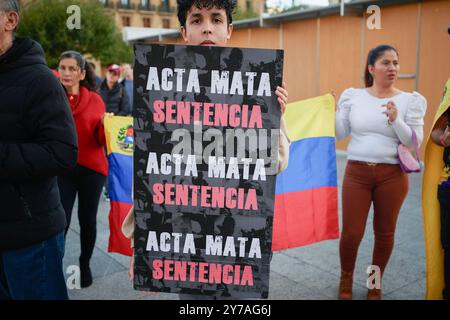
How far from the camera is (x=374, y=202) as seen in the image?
11.2 ft

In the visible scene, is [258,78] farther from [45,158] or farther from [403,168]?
[403,168]

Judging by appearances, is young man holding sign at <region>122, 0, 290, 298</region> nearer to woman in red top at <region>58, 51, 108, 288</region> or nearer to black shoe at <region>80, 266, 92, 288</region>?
woman in red top at <region>58, 51, 108, 288</region>

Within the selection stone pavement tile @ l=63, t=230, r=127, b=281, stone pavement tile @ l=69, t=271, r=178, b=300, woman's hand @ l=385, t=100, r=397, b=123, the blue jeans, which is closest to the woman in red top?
stone pavement tile @ l=69, t=271, r=178, b=300

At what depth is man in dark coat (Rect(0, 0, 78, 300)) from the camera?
190cm

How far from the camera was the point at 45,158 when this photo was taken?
1923 millimetres

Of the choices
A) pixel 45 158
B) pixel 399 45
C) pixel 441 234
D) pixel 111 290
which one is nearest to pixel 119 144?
pixel 111 290

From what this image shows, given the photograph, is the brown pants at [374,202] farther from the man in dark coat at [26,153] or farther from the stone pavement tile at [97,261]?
the man in dark coat at [26,153]

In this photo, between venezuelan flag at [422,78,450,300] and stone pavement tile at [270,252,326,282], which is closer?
venezuelan flag at [422,78,450,300]

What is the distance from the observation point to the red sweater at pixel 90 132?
3.53 metres

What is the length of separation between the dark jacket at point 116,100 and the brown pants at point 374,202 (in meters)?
4.52

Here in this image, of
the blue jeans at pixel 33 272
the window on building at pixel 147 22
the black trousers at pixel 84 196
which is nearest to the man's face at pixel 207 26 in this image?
the blue jeans at pixel 33 272

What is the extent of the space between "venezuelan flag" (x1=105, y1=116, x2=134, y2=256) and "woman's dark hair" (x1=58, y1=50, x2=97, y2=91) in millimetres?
495

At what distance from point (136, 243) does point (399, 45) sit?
8.91 meters

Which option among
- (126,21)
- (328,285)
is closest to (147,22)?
(126,21)
